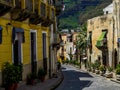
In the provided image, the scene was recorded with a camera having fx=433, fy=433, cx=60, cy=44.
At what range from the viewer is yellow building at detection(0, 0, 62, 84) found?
17.9 metres

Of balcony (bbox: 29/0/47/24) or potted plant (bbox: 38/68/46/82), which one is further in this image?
potted plant (bbox: 38/68/46/82)

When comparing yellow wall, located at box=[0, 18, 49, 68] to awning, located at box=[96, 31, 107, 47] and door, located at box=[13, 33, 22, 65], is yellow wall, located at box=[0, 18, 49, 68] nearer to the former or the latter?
door, located at box=[13, 33, 22, 65]

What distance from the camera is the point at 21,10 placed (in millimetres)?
19547

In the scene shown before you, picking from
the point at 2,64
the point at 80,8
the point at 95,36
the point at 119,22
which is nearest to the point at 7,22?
the point at 2,64

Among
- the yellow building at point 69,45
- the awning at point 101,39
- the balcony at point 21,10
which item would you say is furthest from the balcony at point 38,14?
the yellow building at point 69,45

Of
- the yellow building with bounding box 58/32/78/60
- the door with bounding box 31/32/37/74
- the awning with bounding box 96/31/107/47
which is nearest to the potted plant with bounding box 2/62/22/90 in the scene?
the door with bounding box 31/32/37/74

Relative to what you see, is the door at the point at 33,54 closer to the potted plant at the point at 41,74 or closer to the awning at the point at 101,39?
the potted plant at the point at 41,74

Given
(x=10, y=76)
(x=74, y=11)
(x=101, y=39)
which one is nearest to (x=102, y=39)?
(x=101, y=39)

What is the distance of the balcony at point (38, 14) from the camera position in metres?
23.9

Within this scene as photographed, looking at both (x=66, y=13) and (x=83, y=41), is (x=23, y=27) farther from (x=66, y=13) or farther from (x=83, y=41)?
(x=66, y=13)

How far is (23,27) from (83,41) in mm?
52888

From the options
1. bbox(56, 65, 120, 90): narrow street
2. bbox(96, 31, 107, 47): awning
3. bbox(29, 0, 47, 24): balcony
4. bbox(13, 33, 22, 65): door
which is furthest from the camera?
bbox(96, 31, 107, 47): awning

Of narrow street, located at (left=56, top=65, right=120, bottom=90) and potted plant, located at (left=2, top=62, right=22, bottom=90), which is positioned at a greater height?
potted plant, located at (left=2, top=62, right=22, bottom=90)

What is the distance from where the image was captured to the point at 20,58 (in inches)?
818
